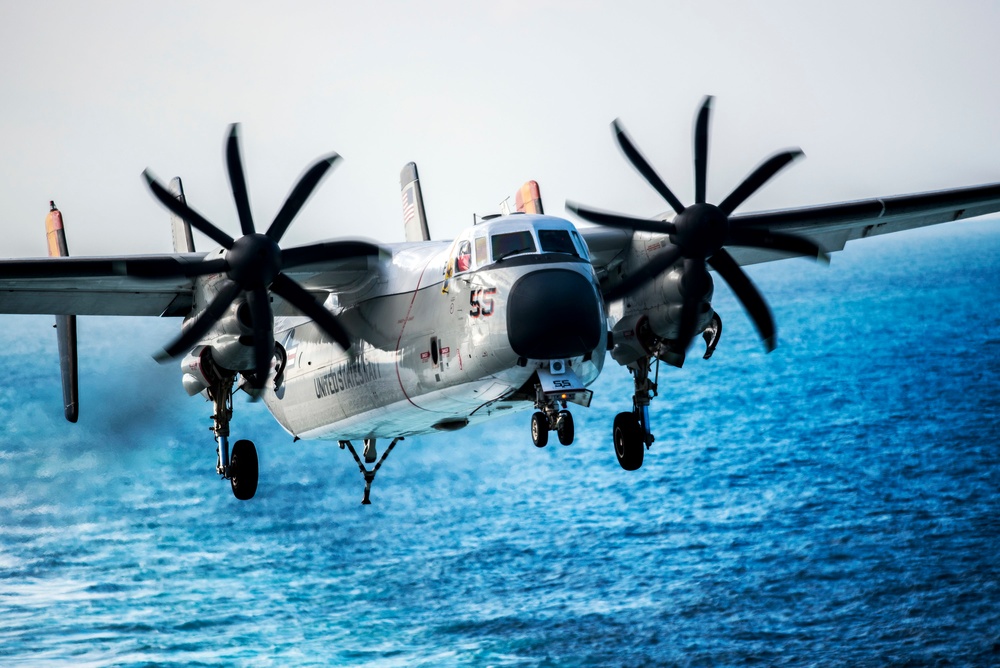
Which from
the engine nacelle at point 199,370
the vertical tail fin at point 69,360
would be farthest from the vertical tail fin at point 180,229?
the engine nacelle at point 199,370

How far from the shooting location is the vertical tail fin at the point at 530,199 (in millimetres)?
24941

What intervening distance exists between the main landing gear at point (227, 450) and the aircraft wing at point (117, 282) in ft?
7.32

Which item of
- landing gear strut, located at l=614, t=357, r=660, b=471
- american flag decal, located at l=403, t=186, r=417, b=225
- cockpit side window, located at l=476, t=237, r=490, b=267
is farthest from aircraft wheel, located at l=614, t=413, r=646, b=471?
american flag decal, located at l=403, t=186, r=417, b=225

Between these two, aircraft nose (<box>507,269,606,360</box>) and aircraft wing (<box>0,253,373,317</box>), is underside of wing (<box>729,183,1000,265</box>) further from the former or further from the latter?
aircraft wing (<box>0,253,373,317</box>)

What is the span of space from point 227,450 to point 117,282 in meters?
4.12

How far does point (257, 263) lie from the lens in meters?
21.3

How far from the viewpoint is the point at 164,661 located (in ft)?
268

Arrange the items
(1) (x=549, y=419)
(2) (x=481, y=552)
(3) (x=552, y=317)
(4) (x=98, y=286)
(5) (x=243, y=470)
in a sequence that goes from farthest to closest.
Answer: (2) (x=481, y=552) < (5) (x=243, y=470) < (4) (x=98, y=286) < (1) (x=549, y=419) < (3) (x=552, y=317)

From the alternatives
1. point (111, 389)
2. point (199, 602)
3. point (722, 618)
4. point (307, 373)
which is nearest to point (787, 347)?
point (722, 618)

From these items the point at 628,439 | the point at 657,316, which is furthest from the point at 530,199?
the point at 628,439

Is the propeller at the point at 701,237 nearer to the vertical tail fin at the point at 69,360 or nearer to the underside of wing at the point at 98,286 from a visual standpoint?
the underside of wing at the point at 98,286

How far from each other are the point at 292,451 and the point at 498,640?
19813 mm

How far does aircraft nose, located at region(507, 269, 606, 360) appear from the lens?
18594mm

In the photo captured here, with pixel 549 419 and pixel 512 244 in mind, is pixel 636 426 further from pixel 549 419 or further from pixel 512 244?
pixel 512 244
